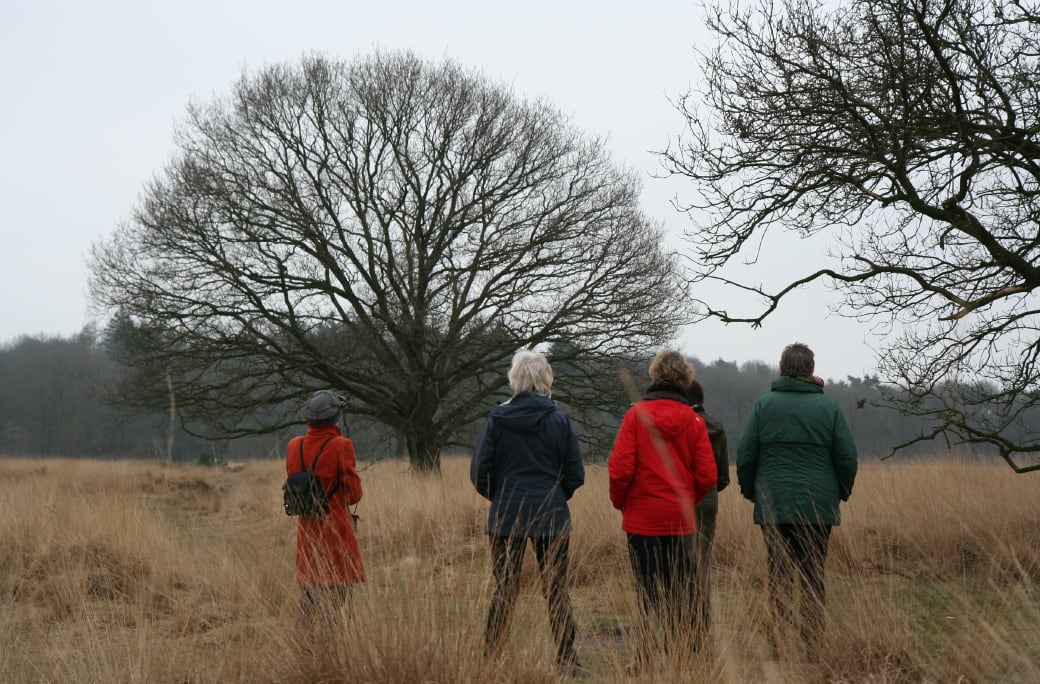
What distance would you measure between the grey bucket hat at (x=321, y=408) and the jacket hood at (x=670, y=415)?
1723mm

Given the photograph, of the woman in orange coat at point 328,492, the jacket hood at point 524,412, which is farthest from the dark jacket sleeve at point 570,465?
the woman in orange coat at point 328,492

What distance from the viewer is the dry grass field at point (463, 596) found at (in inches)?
124

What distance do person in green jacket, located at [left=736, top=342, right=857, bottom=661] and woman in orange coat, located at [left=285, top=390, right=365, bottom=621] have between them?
213 cm

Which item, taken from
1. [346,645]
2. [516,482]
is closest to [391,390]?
[516,482]

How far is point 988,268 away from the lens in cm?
730

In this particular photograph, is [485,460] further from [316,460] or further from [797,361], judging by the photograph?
Answer: [797,361]

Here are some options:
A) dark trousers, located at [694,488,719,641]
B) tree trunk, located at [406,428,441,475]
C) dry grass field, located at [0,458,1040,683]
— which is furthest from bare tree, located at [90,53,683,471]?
dark trousers, located at [694,488,719,641]

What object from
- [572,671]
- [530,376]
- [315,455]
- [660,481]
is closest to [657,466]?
[660,481]

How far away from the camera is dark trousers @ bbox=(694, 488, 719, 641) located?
3.66m

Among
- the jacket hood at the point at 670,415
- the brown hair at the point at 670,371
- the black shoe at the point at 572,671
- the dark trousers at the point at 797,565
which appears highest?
the brown hair at the point at 670,371

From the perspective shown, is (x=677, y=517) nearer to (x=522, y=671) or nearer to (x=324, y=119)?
(x=522, y=671)

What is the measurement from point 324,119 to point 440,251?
3.76 m

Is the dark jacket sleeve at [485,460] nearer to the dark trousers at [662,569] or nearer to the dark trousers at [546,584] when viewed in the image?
the dark trousers at [546,584]

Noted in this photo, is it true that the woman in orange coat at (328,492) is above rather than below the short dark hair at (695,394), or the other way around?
below
